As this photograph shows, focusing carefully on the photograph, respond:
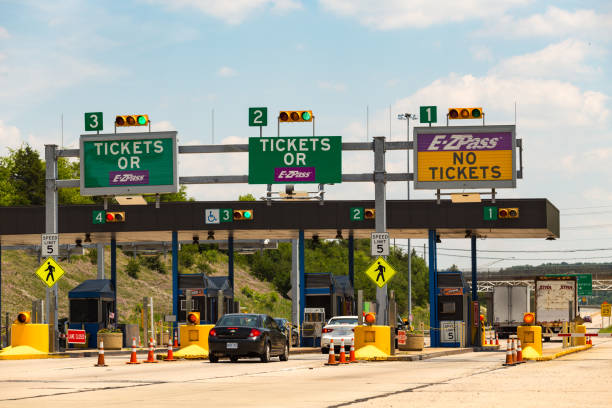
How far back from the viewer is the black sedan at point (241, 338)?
1213 inches

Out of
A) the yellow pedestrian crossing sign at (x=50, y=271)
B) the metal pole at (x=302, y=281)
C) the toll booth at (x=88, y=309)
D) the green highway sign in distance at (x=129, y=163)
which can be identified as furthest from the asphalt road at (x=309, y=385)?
the metal pole at (x=302, y=281)

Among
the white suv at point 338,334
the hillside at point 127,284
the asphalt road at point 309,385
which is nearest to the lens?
the asphalt road at point 309,385

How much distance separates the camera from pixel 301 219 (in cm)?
4891

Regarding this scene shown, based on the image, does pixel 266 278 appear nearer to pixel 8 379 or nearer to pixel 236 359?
pixel 236 359

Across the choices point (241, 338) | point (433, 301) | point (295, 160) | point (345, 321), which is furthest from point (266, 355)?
point (433, 301)

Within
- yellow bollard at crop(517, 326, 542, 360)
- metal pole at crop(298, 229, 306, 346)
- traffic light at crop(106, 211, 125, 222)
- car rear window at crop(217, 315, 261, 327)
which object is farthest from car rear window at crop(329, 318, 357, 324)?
car rear window at crop(217, 315, 261, 327)

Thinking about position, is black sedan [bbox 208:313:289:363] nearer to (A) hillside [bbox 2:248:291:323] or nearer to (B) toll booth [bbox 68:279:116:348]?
(B) toll booth [bbox 68:279:116:348]

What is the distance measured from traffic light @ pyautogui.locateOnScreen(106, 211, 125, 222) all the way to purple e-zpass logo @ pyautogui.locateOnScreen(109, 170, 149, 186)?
639 cm

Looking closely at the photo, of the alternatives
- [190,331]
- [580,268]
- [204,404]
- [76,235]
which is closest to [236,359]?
[190,331]

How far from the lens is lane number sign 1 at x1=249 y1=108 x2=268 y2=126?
38.4 metres

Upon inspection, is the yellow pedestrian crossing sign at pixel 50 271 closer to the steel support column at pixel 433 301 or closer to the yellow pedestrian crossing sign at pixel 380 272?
the yellow pedestrian crossing sign at pixel 380 272

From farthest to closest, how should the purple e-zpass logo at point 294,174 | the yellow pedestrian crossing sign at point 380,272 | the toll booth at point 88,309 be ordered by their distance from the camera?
the toll booth at point 88,309, the purple e-zpass logo at point 294,174, the yellow pedestrian crossing sign at point 380,272

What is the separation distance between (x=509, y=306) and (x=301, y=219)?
22.8 meters

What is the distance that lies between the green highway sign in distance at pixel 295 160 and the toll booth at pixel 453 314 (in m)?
10.9
